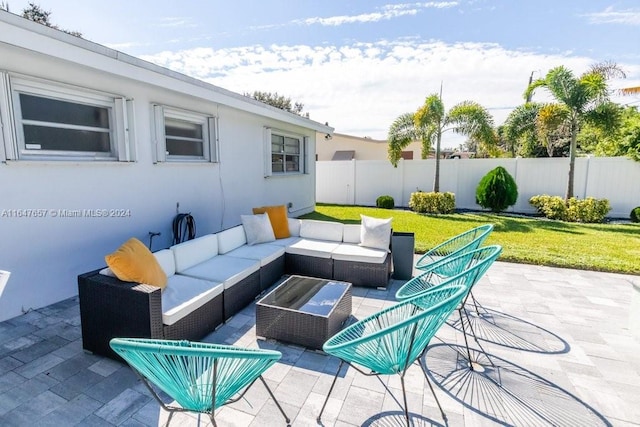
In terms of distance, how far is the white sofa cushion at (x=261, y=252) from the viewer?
4454 mm

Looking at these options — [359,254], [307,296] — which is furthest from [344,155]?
[307,296]

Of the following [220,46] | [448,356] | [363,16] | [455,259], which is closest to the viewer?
[448,356]

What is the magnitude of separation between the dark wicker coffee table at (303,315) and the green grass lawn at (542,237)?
11.7 feet

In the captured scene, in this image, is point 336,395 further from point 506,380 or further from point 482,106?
point 482,106

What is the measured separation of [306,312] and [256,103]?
17.6 feet

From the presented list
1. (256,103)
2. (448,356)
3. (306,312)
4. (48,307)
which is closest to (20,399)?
(48,307)

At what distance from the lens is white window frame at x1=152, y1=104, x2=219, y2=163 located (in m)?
5.19

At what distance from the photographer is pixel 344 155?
70.2 feet

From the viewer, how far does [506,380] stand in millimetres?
2678

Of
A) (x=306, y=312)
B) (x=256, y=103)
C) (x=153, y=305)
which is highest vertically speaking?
(x=256, y=103)

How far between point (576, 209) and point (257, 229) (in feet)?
32.8

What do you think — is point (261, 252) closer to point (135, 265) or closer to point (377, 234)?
point (377, 234)

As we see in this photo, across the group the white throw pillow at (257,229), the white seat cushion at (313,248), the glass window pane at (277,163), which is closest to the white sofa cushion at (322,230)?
the white seat cushion at (313,248)

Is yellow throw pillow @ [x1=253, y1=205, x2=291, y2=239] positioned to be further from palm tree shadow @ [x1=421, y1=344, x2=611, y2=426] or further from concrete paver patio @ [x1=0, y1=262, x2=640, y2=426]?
palm tree shadow @ [x1=421, y1=344, x2=611, y2=426]
